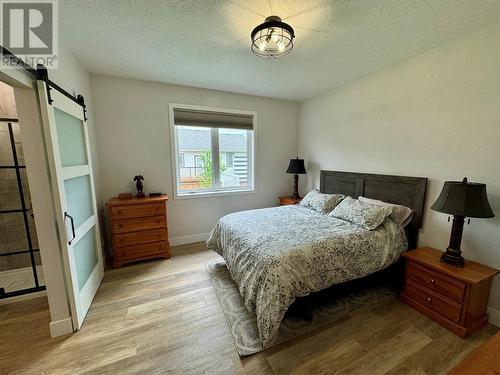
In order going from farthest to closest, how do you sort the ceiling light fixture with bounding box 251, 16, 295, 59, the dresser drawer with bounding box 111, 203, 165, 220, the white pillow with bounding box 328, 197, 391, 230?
1. the dresser drawer with bounding box 111, 203, 165, 220
2. the white pillow with bounding box 328, 197, 391, 230
3. the ceiling light fixture with bounding box 251, 16, 295, 59

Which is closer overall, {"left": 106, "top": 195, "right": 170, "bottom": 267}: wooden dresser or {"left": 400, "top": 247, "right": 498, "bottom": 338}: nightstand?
{"left": 400, "top": 247, "right": 498, "bottom": 338}: nightstand

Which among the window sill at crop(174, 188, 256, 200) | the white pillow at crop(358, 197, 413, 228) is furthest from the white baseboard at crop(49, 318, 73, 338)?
the white pillow at crop(358, 197, 413, 228)

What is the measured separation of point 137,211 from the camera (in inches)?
108

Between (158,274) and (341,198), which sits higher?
(341,198)

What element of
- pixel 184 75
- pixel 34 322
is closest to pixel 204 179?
pixel 184 75

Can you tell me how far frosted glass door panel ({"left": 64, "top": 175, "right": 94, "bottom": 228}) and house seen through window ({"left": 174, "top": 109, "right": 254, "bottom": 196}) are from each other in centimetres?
122

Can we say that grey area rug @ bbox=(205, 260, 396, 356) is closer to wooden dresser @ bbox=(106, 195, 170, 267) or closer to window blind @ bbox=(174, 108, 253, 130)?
wooden dresser @ bbox=(106, 195, 170, 267)

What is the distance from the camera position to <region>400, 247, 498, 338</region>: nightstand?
1649 millimetres

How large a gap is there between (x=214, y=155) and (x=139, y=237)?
5.57 ft

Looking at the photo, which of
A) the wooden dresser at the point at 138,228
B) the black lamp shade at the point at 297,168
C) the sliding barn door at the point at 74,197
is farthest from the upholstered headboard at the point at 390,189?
the sliding barn door at the point at 74,197

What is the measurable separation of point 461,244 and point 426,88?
62.9 inches

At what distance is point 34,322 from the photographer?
1.83 metres

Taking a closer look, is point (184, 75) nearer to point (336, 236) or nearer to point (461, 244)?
point (336, 236)

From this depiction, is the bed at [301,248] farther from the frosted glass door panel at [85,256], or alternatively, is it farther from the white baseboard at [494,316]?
the frosted glass door panel at [85,256]
